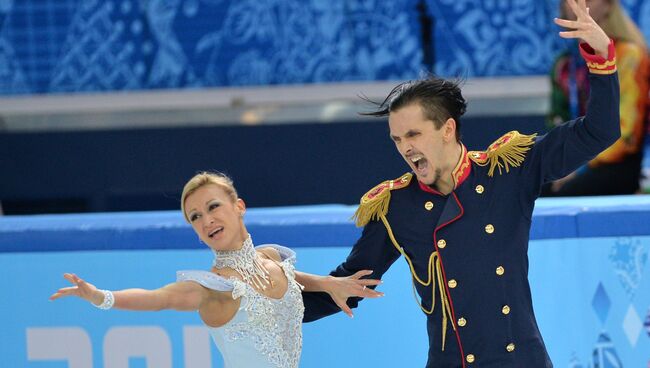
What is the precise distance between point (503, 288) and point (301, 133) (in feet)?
13.4

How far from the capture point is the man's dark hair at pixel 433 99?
9.84 ft

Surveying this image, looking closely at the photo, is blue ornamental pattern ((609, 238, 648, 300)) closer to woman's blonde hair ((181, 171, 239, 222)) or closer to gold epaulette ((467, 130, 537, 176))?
gold epaulette ((467, 130, 537, 176))

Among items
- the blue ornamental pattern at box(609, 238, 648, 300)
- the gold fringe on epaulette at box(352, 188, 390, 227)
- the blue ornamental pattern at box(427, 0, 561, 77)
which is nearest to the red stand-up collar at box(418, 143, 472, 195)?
the gold fringe on epaulette at box(352, 188, 390, 227)

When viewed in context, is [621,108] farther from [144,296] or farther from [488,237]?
[144,296]

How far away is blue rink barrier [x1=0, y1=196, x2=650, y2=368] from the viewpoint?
366 cm

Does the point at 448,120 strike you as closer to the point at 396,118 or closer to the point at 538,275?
the point at 396,118

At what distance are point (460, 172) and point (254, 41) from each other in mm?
4261

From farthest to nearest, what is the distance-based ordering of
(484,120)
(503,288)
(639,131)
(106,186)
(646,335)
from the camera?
(106,186) < (484,120) < (639,131) < (646,335) < (503,288)

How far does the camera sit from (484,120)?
6629 mm

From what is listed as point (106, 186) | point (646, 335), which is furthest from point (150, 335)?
point (106, 186)

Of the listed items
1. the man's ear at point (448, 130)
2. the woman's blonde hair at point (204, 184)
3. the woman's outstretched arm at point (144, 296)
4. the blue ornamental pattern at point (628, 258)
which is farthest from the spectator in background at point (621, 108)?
the woman's outstretched arm at point (144, 296)

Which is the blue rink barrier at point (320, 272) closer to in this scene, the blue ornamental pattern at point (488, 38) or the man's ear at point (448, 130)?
the man's ear at point (448, 130)

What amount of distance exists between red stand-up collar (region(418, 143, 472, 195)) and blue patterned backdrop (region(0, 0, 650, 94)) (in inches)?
149

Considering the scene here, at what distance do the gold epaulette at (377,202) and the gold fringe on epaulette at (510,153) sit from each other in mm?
242
